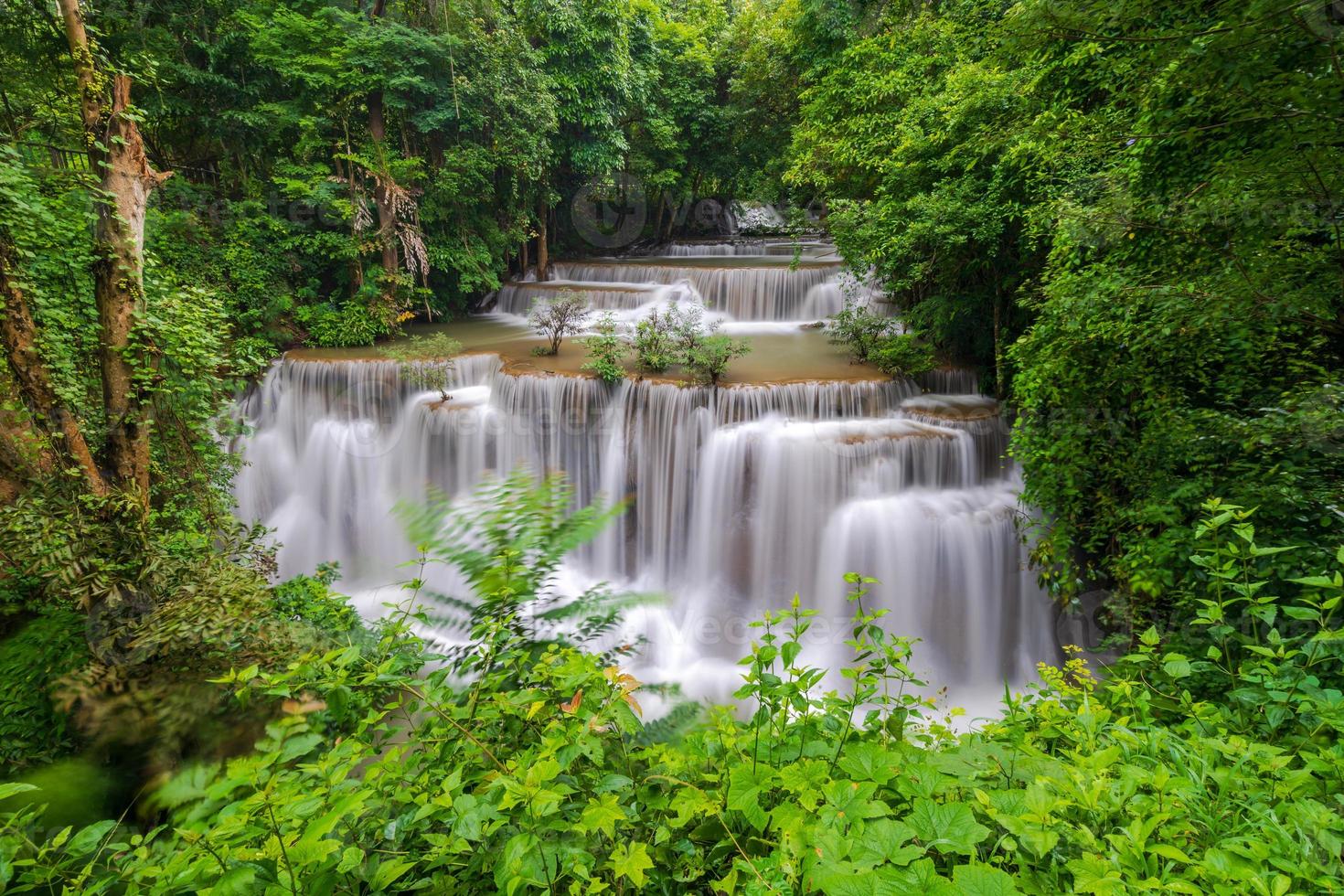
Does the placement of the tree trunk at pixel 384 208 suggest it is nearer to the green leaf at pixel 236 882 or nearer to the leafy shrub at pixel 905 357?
the leafy shrub at pixel 905 357

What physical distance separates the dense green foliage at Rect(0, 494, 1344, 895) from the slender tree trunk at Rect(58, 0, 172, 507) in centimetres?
400

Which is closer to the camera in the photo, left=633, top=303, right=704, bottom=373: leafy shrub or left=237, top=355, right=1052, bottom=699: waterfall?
left=237, top=355, right=1052, bottom=699: waterfall

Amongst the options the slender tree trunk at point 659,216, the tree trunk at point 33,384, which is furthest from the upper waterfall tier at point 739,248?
the tree trunk at point 33,384

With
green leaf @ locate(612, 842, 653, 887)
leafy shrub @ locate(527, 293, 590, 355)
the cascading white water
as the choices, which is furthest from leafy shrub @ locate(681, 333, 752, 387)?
the cascading white water

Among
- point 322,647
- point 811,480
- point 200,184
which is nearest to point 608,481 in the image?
point 811,480

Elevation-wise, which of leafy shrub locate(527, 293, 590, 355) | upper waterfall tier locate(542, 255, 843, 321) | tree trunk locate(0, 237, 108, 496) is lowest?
tree trunk locate(0, 237, 108, 496)

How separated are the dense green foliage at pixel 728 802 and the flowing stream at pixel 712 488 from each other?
11.9ft

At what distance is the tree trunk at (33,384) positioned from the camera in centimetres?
437

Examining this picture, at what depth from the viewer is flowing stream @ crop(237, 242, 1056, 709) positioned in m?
6.47

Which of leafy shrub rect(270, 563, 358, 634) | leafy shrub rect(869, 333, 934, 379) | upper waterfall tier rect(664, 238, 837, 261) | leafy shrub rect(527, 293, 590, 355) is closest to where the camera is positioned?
leafy shrub rect(270, 563, 358, 634)

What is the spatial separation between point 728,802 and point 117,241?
19.4ft

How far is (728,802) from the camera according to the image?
1314mm

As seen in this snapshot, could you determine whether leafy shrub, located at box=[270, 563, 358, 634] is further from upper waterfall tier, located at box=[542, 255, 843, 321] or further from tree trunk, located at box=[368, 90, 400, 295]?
upper waterfall tier, located at box=[542, 255, 843, 321]

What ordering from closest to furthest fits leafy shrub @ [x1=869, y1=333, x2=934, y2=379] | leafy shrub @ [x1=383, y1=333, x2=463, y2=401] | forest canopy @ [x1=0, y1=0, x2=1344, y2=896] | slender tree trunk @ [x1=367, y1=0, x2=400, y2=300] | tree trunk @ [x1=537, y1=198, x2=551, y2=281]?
forest canopy @ [x1=0, y1=0, x2=1344, y2=896] → leafy shrub @ [x1=869, y1=333, x2=934, y2=379] → leafy shrub @ [x1=383, y1=333, x2=463, y2=401] → slender tree trunk @ [x1=367, y1=0, x2=400, y2=300] → tree trunk @ [x1=537, y1=198, x2=551, y2=281]
